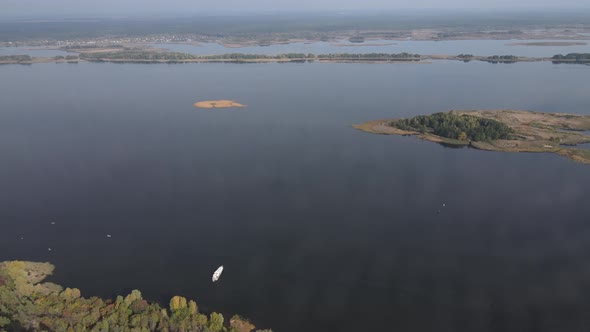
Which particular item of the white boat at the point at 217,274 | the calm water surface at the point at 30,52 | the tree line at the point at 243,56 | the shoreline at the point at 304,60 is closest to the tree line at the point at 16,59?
the shoreline at the point at 304,60

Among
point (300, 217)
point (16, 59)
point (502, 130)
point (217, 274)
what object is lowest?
point (217, 274)

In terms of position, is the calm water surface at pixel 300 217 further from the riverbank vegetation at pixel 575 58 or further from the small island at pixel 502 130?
the riverbank vegetation at pixel 575 58

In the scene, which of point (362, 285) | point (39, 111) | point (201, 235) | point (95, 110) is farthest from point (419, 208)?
point (39, 111)

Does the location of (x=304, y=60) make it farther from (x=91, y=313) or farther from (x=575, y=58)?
(x=91, y=313)

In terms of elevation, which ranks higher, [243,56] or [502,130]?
[243,56]

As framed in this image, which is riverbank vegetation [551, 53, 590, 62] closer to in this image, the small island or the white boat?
Answer: the small island

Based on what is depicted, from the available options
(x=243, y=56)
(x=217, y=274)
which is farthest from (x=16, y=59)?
(x=217, y=274)

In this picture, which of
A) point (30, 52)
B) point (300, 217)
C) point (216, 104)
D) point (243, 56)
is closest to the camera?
point (300, 217)
